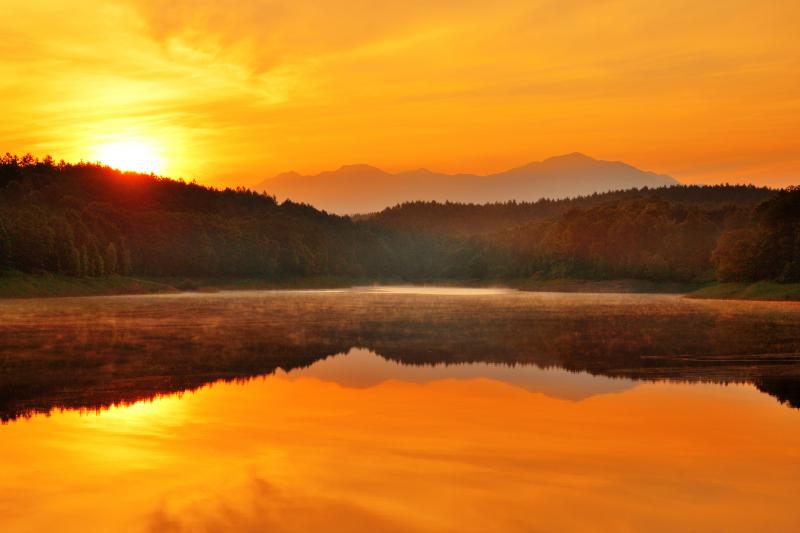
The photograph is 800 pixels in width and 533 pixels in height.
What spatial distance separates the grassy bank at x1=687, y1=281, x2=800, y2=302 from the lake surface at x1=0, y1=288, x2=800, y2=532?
260ft

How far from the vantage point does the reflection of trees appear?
28656 millimetres

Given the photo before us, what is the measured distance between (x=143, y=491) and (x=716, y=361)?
27416mm

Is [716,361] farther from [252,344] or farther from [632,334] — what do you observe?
[252,344]

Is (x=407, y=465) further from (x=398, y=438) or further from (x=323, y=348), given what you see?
(x=323, y=348)

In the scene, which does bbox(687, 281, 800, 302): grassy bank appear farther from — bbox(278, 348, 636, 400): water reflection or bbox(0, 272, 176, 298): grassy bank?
bbox(0, 272, 176, 298): grassy bank

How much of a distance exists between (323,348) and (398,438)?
2412 centimetres

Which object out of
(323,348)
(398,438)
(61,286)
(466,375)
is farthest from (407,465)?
(61,286)

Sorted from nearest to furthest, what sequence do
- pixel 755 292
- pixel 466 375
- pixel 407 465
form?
pixel 407 465 < pixel 466 375 < pixel 755 292

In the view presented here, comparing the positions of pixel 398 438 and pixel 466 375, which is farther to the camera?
pixel 466 375

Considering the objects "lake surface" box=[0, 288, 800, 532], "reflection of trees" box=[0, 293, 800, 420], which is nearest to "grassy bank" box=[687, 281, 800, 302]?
"reflection of trees" box=[0, 293, 800, 420]

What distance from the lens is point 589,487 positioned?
14.7 m

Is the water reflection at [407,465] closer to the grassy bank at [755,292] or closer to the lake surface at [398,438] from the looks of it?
the lake surface at [398,438]

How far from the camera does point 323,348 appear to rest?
141 ft

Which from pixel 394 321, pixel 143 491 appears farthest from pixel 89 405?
pixel 394 321
